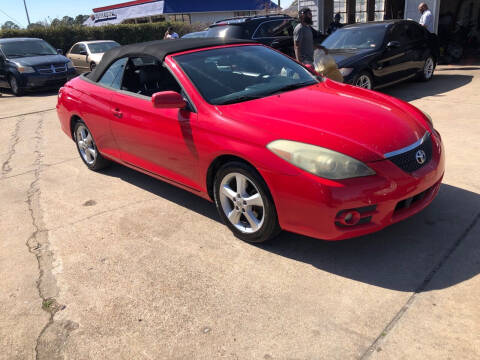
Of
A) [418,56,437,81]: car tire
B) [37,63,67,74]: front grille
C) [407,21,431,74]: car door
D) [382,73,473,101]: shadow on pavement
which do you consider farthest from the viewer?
[37,63,67,74]: front grille

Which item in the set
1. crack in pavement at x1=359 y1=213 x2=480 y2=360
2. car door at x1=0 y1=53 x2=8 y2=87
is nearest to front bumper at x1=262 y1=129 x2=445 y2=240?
crack in pavement at x1=359 y1=213 x2=480 y2=360

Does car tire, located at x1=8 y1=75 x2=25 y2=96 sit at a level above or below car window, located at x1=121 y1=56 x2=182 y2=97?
below

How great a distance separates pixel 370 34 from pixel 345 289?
284 inches

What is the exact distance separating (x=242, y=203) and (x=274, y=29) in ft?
28.9

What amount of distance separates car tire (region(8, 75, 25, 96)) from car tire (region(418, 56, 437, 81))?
1155cm

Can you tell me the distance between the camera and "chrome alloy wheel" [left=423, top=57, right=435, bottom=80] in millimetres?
9586

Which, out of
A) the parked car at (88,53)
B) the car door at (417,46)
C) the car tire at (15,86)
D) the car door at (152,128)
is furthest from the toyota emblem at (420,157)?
the parked car at (88,53)

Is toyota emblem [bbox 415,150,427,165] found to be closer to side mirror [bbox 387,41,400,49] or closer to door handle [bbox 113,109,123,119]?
door handle [bbox 113,109,123,119]

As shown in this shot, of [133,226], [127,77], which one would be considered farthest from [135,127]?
[133,226]

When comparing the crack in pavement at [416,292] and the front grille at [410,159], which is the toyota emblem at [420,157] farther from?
the crack in pavement at [416,292]

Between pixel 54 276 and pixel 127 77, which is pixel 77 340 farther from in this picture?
pixel 127 77

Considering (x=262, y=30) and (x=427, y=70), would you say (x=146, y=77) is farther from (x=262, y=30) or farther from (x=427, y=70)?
(x=427, y=70)

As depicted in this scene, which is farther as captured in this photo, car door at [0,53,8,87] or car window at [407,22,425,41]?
car door at [0,53,8,87]

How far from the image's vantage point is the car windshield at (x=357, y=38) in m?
8.59
